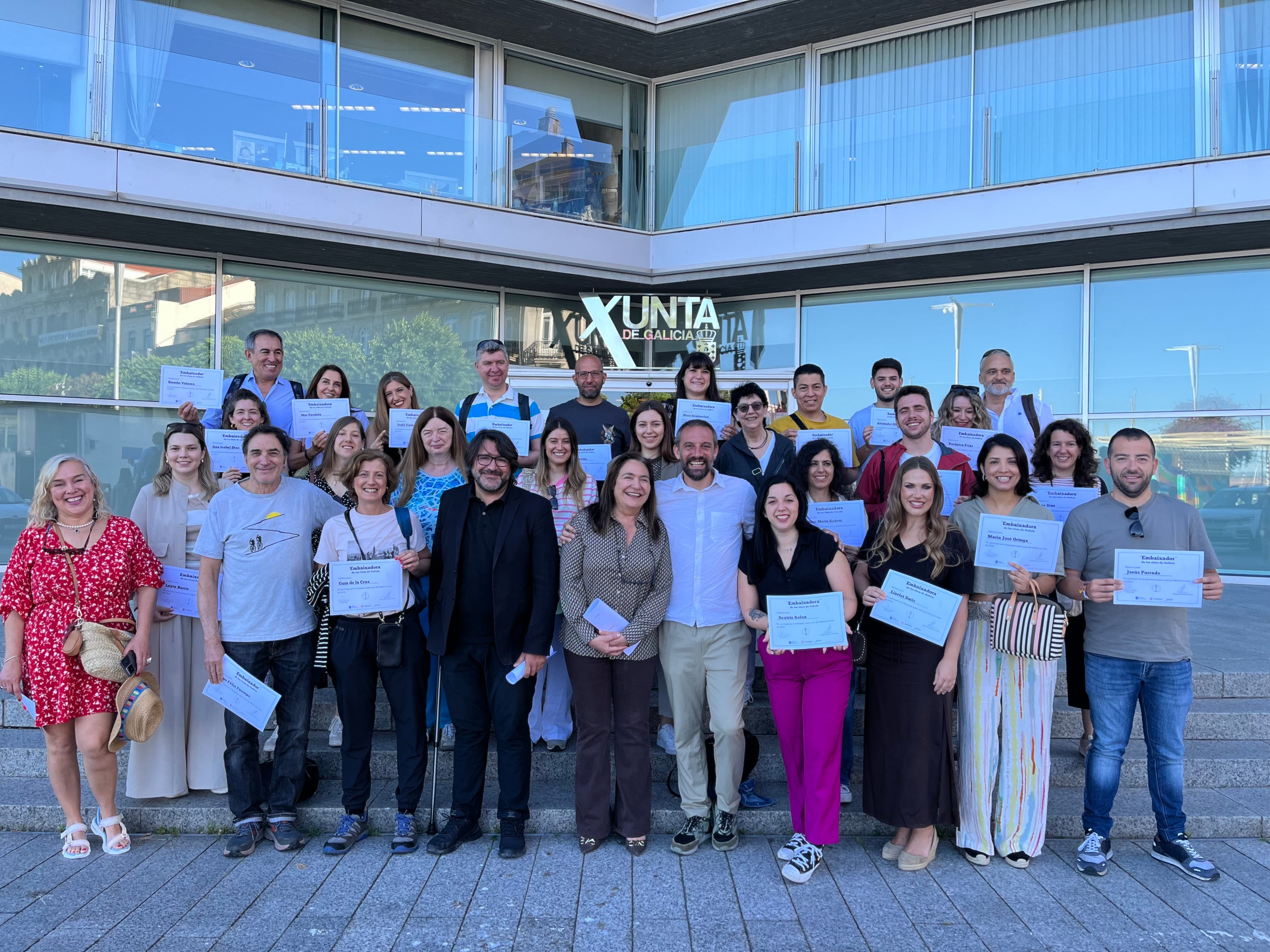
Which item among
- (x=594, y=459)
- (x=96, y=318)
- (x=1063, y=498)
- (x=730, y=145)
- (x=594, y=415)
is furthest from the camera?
(x=730, y=145)

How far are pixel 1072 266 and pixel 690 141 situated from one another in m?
5.80

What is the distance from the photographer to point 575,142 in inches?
503

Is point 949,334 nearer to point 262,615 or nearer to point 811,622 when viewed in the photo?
point 811,622

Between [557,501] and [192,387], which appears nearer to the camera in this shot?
[557,501]

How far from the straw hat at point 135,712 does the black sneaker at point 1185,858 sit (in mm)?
5272

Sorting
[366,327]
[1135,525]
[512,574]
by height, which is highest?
[366,327]

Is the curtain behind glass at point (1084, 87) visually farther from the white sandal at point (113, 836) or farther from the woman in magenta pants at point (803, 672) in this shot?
the white sandal at point (113, 836)

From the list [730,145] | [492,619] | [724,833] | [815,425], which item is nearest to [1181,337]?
[730,145]

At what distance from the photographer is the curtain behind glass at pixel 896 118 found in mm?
11445

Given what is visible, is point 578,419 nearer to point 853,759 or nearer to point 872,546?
point 872,546

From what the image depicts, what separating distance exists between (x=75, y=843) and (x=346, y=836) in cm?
140

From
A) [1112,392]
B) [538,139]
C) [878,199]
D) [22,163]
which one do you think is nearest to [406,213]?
[538,139]

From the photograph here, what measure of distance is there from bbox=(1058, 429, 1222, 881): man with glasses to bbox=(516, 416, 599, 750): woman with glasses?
2.70 m

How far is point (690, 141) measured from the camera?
1348cm
